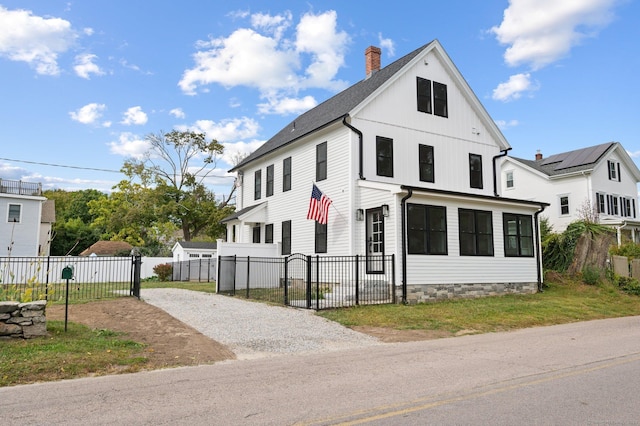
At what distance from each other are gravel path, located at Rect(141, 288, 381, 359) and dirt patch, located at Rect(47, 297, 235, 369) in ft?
1.13

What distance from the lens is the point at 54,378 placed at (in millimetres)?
6480

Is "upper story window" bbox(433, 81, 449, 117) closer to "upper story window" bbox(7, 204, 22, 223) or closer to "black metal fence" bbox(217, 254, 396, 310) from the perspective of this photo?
"black metal fence" bbox(217, 254, 396, 310)

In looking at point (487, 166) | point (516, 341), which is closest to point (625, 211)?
point (487, 166)

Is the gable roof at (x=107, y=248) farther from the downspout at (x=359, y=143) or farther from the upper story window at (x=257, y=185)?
the downspout at (x=359, y=143)

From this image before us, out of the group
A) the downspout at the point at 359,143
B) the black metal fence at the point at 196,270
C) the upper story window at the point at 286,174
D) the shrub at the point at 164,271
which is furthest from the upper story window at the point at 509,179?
the shrub at the point at 164,271

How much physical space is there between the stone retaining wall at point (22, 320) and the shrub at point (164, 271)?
22.5m

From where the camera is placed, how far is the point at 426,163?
→ 63.6 ft

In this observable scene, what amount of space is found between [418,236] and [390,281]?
5.77 feet

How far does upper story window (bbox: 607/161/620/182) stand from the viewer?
33.5m

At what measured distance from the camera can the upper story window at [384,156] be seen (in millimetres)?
18000

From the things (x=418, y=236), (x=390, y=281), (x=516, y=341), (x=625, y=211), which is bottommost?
(x=516, y=341)

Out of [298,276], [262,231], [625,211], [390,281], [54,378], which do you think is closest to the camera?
Result: [54,378]

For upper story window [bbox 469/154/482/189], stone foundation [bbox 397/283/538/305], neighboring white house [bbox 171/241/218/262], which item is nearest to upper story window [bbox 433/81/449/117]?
upper story window [bbox 469/154/482/189]

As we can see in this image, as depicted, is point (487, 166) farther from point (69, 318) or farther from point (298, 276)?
point (69, 318)
